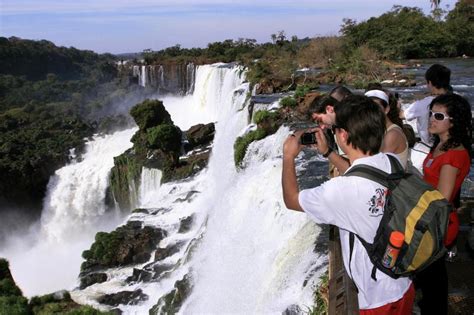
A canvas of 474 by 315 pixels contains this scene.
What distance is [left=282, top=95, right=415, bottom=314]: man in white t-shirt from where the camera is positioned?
2.04m

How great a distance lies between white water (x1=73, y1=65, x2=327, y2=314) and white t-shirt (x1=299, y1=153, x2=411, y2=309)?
293cm

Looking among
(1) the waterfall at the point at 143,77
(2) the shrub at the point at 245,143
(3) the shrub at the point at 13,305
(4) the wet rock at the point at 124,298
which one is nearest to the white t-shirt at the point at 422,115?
(2) the shrub at the point at 245,143

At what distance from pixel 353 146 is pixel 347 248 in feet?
1.83

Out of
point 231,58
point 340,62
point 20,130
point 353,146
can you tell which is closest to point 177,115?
point 231,58

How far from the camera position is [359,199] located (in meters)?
2.04

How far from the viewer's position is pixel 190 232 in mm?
13398

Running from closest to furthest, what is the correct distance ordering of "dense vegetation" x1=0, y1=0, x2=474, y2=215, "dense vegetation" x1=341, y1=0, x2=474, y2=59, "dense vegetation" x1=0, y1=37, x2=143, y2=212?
"dense vegetation" x1=0, y1=0, x2=474, y2=215 < "dense vegetation" x1=341, y1=0, x2=474, y2=59 < "dense vegetation" x1=0, y1=37, x2=143, y2=212

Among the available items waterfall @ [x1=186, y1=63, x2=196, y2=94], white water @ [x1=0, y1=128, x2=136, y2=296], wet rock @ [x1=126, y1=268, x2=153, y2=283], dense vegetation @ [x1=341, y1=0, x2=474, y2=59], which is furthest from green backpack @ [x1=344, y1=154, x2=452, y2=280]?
waterfall @ [x1=186, y1=63, x2=196, y2=94]

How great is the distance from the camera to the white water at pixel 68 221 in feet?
73.3

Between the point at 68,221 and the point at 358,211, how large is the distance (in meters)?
28.2

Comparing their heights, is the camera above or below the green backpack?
above

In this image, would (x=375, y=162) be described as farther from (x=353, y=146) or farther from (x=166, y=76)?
(x=166, y=76)

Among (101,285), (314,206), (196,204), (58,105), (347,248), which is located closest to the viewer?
(314,206)

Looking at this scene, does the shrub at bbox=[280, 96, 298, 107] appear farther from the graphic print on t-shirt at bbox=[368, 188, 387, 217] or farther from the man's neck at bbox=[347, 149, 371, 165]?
the graphic print on t-shirt at bbox=[368, 188, 387, 217]
